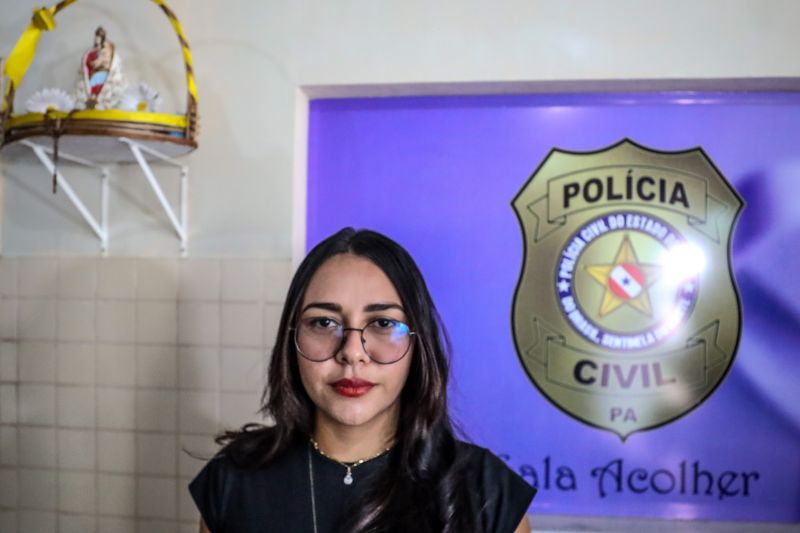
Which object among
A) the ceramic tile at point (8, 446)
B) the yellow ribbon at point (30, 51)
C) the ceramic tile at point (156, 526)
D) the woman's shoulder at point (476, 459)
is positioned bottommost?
the ceramic tile at point (156, 526)

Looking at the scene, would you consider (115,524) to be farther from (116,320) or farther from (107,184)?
(107,184)

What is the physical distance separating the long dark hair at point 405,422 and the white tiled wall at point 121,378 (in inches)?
25.1

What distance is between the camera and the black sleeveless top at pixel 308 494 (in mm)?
1018

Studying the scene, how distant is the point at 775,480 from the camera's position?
5.56 ft

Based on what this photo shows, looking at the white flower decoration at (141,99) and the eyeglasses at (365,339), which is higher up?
the white flower decoration at (141,99)

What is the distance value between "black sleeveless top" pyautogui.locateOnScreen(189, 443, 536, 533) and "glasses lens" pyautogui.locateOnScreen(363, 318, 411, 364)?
172mm

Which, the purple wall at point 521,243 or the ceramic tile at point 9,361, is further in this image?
the ceramic tile at point 9,361

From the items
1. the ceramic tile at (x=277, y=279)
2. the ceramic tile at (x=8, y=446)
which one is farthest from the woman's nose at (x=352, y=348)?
the ceramic tile at (x=8, y=446)

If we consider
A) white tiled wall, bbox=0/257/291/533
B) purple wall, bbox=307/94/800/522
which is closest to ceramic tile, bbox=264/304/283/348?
white tiled wall, bbox=0/257/291/533

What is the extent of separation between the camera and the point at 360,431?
1051 millimetres

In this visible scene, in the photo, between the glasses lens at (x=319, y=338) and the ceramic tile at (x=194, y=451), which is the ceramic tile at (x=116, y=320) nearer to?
the ceramic tile at (x=194, y=451)

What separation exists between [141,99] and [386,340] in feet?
3.14

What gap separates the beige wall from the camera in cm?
165

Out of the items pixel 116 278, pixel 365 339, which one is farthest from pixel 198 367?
pixel 365 339
